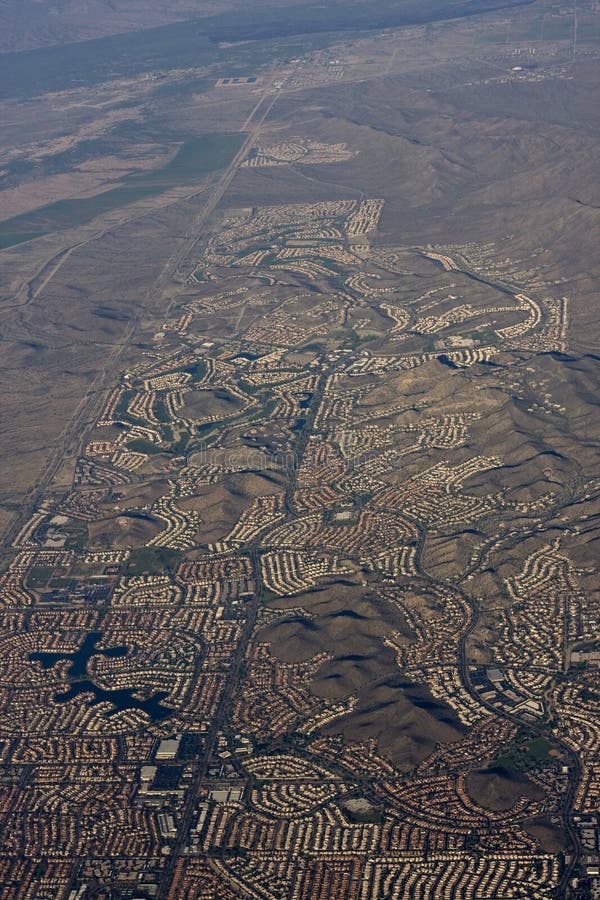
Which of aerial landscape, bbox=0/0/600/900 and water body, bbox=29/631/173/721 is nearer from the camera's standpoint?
aerial landscape, bbox=0/0/600/900

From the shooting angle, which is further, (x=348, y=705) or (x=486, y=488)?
(x=486, y=488)

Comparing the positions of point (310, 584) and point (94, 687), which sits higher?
point (94, 687)

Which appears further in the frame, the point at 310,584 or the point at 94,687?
the point at 310,584

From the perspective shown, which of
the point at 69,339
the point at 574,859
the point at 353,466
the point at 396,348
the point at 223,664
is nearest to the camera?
the point at 574,859

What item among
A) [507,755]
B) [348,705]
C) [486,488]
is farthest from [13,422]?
[507,755]

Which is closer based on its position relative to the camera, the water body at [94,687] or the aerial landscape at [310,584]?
the aerial landscape at [310,584]

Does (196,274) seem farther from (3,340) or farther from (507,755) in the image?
(507,755)

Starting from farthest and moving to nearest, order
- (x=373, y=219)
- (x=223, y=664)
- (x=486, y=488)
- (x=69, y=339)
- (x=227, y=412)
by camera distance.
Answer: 1. (x=373, y=219)
2. (x=69, y=339)
3. (x=227, y=412)
4. (x=486, y=488)
5. (x=223, y=664)

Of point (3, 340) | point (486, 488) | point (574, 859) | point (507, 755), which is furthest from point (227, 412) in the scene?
point (574, 859)
